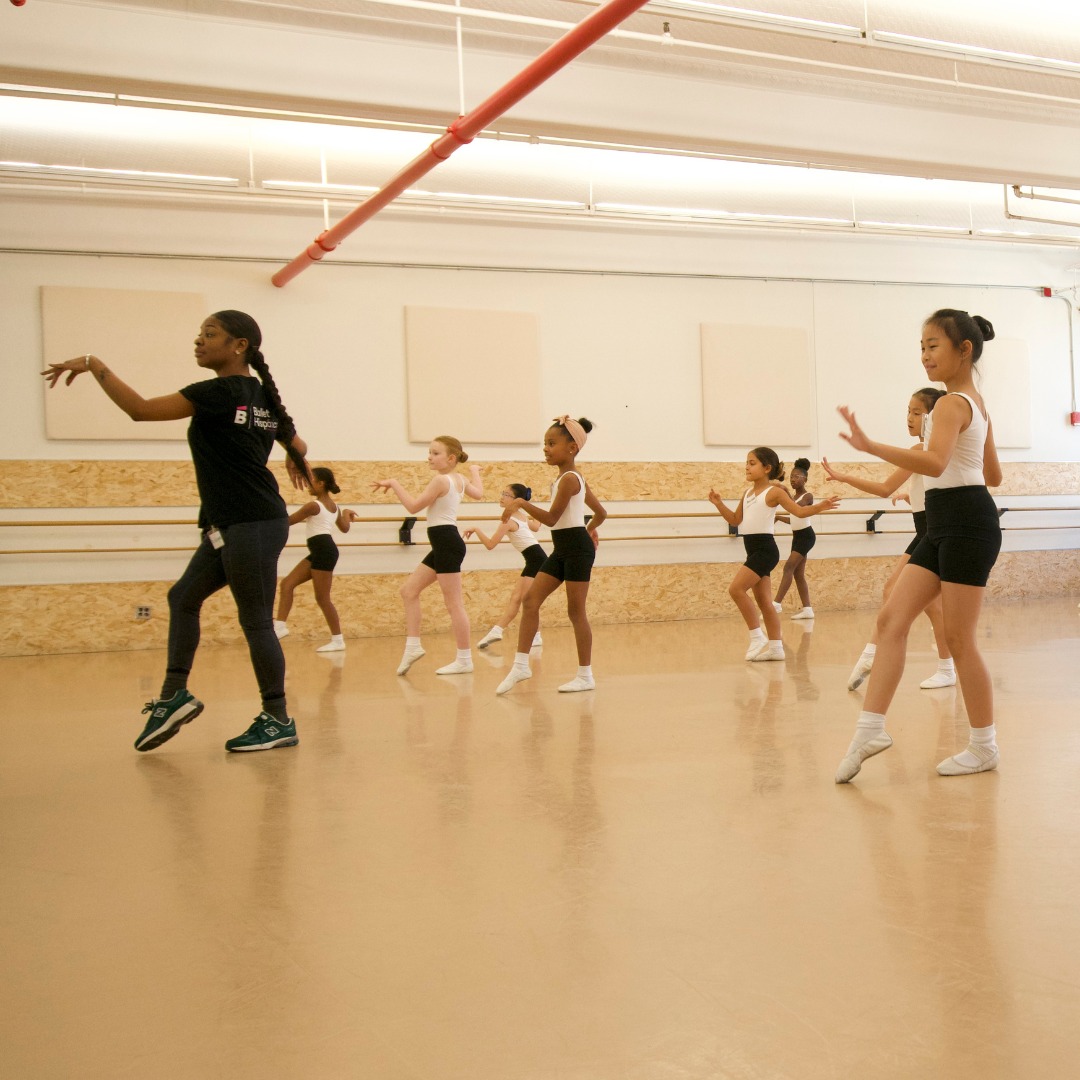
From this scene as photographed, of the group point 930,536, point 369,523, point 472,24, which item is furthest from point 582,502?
point 369,523

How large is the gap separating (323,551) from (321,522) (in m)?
0.28

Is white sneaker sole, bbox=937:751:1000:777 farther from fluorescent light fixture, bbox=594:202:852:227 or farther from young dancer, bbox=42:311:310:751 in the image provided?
fluorescent light fixture, bbox=594:202:852:227

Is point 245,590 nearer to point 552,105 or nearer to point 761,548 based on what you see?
point 761,548

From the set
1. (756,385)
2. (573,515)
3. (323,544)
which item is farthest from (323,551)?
(756,385)

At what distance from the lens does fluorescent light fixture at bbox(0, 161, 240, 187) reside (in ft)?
29.3

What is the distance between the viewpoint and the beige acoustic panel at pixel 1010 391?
43.7 feet

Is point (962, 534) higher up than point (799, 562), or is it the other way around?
point (962, 534)

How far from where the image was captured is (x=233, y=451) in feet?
13.5

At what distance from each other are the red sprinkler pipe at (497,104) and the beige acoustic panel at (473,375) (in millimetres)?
1744

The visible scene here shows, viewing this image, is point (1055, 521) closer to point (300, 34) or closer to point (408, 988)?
point (300, 34)

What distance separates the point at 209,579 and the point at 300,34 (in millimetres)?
4538

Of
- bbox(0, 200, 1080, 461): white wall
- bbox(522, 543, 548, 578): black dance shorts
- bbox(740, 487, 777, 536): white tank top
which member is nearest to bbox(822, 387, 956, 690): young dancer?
bbox(740, 487, 777, 536): white tank top

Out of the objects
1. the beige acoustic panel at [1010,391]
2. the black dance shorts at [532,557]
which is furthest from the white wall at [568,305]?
the black dance shorts at [532,557]

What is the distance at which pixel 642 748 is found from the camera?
4031mm
